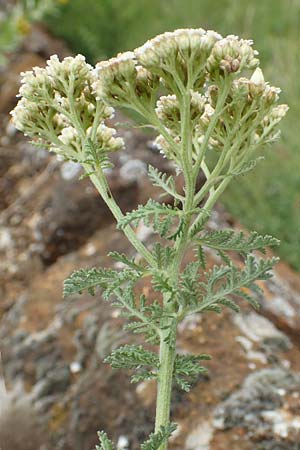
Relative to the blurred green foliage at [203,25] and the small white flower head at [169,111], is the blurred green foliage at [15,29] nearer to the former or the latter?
the blurred green foliage at [203,25]

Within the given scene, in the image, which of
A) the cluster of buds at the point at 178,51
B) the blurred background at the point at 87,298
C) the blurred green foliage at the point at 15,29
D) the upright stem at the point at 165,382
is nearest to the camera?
the cluster of buds at the point at 178,51

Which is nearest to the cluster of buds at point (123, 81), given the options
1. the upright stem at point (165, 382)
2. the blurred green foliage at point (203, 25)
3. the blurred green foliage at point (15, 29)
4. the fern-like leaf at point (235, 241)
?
the fern-like leaf at point (235, 241)

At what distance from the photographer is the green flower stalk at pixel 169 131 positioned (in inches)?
44.6

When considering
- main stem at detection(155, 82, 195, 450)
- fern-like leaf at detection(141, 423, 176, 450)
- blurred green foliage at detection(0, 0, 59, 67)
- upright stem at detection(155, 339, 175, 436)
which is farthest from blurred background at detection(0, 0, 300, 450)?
fern-like leaf at detection(141, 423, 176, 450)

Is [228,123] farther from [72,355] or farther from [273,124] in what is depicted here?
[72,355]

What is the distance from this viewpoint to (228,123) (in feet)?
3.94

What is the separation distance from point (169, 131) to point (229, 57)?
192mm

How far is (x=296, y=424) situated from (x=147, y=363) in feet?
2.96

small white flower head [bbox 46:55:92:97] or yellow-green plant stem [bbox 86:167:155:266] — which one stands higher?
small white flower head [bbox 46:55:92:97]

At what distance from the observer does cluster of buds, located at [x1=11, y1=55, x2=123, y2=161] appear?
1200 mm

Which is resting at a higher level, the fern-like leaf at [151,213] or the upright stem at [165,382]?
the fern-like leaf at [151,213]

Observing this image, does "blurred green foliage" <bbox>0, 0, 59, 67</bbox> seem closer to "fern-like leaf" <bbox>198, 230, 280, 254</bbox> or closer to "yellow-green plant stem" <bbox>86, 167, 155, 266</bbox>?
"yellow-green plant stem" <bbox>86, 167, 155, 266</bbox>

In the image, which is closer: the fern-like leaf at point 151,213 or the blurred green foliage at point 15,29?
the fern-like leaf at point 151,213

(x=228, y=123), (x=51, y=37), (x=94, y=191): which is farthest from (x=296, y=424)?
(x=51, y=37)
